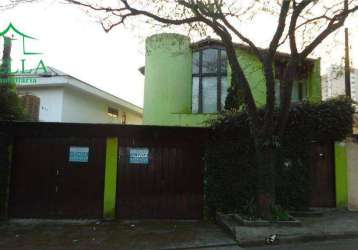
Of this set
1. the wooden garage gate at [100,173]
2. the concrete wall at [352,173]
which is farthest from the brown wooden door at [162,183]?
the concrete wall at [352,173]

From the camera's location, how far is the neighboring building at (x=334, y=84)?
1024cm

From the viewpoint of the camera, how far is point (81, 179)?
1027 centimetres

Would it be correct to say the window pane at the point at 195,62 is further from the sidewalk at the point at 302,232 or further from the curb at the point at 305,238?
the curb at the point at 305,238

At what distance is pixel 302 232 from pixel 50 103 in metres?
12.4

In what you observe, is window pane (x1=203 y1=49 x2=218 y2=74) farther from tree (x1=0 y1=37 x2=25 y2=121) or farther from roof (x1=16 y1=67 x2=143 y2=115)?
tree (x1=0 y1=37 x2=25 y2=121)

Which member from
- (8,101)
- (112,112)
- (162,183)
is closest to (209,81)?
(112,112)

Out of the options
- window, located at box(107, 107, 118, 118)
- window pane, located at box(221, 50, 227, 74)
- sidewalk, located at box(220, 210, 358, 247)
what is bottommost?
sidewalk, located at box(220, 210, 358, 247)

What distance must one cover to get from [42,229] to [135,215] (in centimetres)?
254

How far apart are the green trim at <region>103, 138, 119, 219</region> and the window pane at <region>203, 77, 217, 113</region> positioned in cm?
647

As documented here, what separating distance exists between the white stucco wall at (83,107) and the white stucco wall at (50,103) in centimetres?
22

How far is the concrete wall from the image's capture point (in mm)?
10641

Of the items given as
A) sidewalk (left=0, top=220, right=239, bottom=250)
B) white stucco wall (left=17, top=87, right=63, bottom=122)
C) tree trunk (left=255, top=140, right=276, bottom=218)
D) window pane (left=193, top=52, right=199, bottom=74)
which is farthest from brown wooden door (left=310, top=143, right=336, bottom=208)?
white stucco wall (left=17, top=87, right=63, bottom=122)

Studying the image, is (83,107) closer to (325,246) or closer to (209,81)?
(209,81)

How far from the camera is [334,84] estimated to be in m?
15.7
